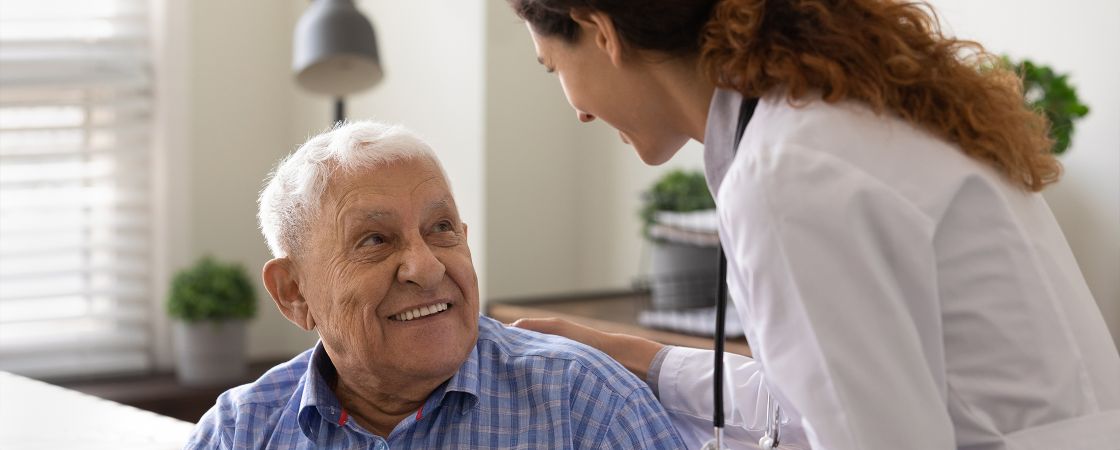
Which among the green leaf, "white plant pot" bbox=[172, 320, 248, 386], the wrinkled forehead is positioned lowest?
"white plant pot" bbox=[172, 320, 248, 386]

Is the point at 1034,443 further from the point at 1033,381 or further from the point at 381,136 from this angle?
the point at 381,136

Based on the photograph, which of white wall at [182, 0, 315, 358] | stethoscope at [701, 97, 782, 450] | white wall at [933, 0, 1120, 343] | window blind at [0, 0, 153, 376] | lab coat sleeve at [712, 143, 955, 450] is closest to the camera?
lab coat sleeve at [712, 143, 955, 450]

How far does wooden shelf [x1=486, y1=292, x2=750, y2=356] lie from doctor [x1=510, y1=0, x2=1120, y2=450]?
1502 millimetres

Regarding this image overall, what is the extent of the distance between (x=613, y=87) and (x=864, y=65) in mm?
265

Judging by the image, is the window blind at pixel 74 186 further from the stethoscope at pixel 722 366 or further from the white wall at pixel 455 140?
the stethoscope at pixel 722 366

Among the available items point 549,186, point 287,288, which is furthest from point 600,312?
point 287,288

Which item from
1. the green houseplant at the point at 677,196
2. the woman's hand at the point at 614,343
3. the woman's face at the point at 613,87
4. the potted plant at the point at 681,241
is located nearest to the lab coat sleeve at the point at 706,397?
the woman's hand at the point at 614,343

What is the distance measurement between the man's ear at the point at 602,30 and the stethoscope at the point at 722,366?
137mm

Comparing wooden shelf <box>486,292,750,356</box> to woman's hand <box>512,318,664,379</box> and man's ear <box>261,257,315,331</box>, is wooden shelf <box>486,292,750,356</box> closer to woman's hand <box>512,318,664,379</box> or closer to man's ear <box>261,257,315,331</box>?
woman's hand <box>512,318,664,379</box>

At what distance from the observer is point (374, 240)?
64.0 inches

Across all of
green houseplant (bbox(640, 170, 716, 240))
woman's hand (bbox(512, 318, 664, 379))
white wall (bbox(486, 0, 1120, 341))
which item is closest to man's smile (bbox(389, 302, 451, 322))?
woman's hand (bbox(512, 318, 664, 379))

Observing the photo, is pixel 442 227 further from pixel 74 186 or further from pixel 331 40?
pixel 74 186

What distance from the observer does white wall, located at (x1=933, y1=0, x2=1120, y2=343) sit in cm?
244

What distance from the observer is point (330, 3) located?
10.9 ft
